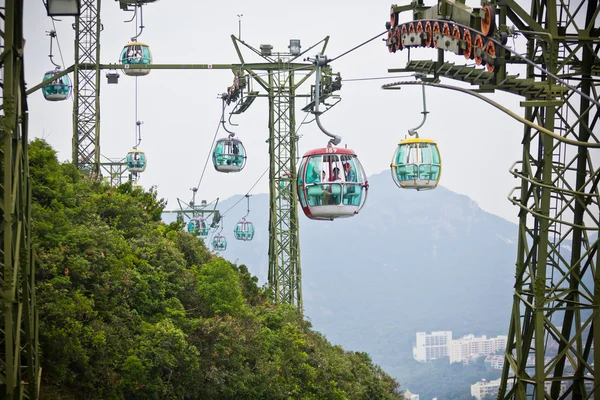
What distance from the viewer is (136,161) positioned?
48500mm

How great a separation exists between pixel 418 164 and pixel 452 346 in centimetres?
16205

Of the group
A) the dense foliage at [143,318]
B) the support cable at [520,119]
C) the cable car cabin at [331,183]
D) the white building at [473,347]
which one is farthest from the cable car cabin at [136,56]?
the white building at [473,347]

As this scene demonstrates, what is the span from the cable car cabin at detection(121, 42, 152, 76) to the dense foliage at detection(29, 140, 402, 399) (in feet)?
25.8

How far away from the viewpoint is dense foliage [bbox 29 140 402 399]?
2138cm

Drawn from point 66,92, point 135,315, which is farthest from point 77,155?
point 135,315

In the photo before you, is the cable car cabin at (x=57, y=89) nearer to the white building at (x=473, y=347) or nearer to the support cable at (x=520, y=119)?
the support cable at (x=520, y=119)

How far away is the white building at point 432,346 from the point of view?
18300 centimetres

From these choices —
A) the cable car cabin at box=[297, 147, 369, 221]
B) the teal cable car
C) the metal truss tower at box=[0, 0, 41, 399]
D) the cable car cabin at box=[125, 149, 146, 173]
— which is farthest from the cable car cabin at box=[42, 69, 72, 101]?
the metal truss tower at box=[0, 0, 41, 399]

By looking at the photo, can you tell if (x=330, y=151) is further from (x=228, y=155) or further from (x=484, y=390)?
(x=484, y=390)

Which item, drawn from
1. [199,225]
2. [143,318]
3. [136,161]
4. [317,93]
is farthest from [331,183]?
[199,225]

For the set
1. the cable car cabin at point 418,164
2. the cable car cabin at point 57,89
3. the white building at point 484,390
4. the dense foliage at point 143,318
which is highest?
the cable car cabin at point 57,89

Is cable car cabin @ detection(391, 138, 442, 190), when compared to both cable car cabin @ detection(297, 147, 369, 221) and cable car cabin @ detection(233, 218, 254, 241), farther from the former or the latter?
cable car cabin @ detection(233, 218, 254, 241)

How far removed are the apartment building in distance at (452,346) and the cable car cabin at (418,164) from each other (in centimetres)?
14633

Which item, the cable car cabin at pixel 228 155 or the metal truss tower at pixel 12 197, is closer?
the metal truss tower at pixel 12 197
